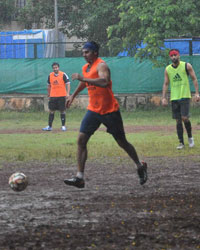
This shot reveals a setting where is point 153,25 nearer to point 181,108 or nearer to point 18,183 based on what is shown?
point 181,108

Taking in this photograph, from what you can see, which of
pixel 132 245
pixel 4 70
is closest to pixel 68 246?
pixel 132 245

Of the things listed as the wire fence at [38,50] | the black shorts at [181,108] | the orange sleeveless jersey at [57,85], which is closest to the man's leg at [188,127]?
the black shorts at [181,108]

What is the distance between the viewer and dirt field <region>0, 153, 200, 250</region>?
5895mm

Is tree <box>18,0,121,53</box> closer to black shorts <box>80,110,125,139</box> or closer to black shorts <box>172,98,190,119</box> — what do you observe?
black shorts <box>172,98,190,119</box>

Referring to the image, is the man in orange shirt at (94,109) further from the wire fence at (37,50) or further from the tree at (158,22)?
the wire fence at (37,50)

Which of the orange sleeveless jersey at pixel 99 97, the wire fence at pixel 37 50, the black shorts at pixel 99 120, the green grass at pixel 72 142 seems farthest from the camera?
the wire fence at pixel 37 50

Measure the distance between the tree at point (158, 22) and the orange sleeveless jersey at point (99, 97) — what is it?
555 inches

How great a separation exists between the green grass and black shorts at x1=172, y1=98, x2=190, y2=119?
696 millimetres

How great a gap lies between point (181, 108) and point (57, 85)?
6759 mm

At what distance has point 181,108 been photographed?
13.4 meters

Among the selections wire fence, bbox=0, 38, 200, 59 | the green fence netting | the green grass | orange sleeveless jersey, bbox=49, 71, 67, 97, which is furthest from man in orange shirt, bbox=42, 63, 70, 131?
wire fence, bbox=0, 38, 200, 59

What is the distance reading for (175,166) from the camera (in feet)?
36.0

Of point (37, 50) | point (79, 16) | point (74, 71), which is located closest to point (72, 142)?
point (74, 71)

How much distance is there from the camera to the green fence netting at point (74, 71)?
80.4ft
